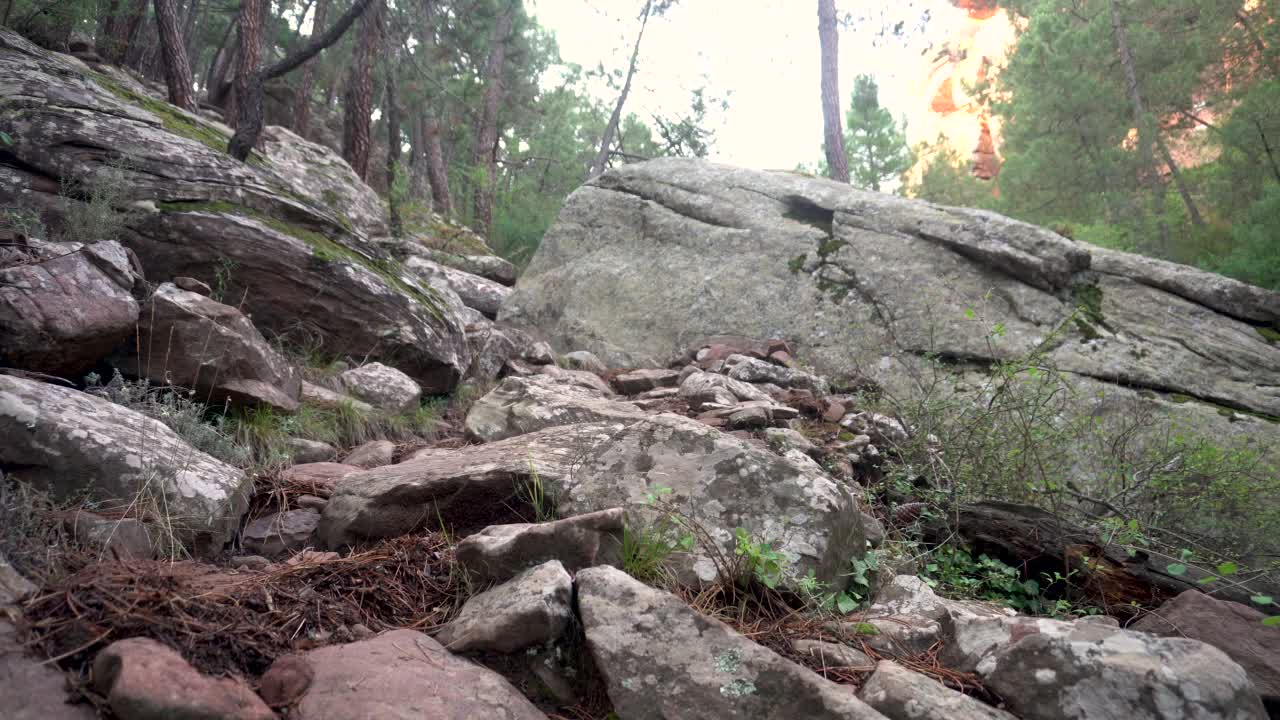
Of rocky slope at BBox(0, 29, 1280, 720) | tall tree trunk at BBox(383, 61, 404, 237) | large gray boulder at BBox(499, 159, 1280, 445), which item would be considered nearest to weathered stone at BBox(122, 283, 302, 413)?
rocky slope at BBox(0, 29, 1280, 720)

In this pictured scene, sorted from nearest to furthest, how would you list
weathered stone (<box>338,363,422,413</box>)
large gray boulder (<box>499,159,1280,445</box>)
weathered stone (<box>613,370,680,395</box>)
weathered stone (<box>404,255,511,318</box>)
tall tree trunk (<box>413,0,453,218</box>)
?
weathered stone (<box>338,363,422,413</box>) → weathered stone (<box>613,370,680,395</box>) → large gray boulder (<box>499,159,1280,445</box>) → weathered stone (<box>404,255,511,318</box>) → tall tree trunk (<box>413,0,453,218</box>)

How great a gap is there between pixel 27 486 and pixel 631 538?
1.80 metres

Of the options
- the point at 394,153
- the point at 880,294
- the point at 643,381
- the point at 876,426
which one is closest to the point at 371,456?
the point at 643,381

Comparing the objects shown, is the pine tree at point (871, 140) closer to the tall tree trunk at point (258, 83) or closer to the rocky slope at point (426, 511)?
the rocky slope at point (426, 511)

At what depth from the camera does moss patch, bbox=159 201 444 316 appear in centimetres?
441

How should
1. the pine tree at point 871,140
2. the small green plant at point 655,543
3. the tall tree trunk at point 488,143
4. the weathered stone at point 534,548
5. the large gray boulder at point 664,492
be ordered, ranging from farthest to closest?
the pine tree at point 871,140
the tall tree trunk at point 488,143
the large gray boulder at point 664,492
the small green plant at point 655,543
the weathered stone at point 534,548

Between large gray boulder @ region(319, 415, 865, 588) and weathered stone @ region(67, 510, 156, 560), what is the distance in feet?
1.95

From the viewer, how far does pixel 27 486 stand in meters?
2.08

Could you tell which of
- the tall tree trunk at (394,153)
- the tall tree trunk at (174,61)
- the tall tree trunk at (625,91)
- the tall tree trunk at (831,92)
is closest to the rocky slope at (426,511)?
the tall tree trunk at (174,61)

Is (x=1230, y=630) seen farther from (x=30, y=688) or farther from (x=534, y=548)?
(x=30, y=688)

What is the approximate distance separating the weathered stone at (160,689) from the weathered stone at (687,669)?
2.59 feet

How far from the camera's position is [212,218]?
4.36 meters

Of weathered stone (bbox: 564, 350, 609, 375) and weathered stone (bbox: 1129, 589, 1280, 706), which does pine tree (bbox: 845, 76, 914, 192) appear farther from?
weathered stone (bbox: 1129, 589, 1280, 706)

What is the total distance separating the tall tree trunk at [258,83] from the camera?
547 cm
